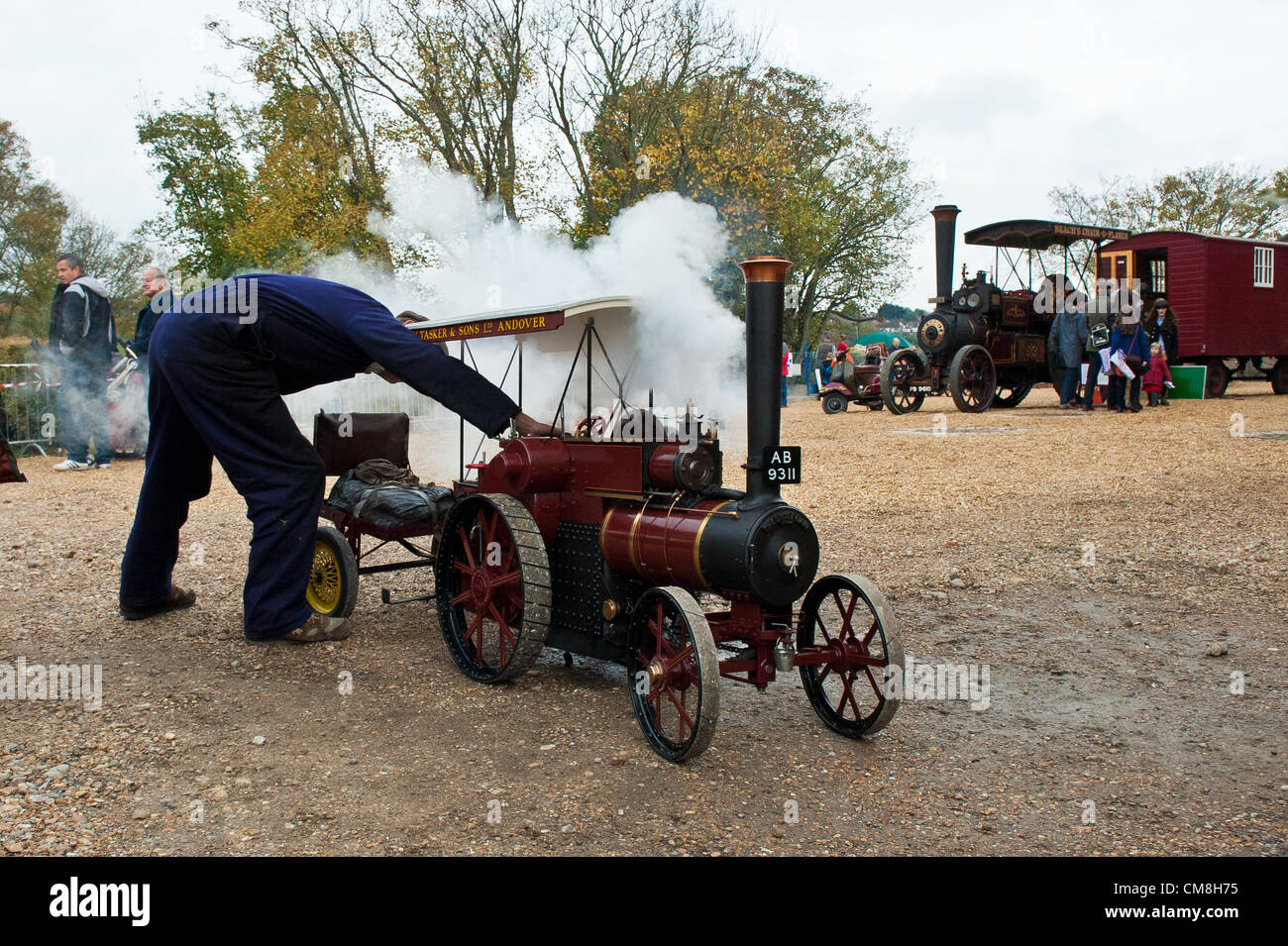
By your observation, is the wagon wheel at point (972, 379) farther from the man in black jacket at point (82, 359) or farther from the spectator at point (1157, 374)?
the man in black jacket at point (82, 359)

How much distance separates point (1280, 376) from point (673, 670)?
22.7 meters

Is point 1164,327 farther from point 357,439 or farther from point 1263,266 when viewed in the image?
point 357,439

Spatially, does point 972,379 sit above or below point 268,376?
above

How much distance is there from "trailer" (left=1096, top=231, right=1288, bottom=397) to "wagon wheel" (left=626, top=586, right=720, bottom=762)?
18761mm

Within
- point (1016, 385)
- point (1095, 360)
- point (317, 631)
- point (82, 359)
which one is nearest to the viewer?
point (317, 631)

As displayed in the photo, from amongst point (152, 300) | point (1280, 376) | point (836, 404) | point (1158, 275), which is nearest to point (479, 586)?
point (152, 300)

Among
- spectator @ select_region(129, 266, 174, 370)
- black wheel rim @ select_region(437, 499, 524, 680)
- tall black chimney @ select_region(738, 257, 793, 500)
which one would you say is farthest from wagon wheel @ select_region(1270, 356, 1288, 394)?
tall black chimney @ select_region(738, 257, 793, 500)

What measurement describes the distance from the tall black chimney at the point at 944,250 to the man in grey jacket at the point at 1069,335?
6.23 feet

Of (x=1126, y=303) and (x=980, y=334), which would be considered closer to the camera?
(x=980, y=334)

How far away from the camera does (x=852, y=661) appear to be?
3.85 metres

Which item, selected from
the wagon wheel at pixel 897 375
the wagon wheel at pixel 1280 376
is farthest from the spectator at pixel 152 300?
the wagon wheel at pixel 1280 376

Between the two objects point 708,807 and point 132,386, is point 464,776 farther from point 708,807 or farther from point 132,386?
point 132,386

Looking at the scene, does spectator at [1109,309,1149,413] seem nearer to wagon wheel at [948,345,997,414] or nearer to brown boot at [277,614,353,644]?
wagon wheel at [948,345,997,414]

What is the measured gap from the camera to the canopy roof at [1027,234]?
17.7 metres
